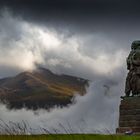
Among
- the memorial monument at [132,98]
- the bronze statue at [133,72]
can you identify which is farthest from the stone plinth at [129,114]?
the bronze statue at [133,72]

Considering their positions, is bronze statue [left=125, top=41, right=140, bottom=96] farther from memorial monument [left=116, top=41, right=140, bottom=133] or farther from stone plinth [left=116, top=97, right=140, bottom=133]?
stone plinth [left=116, top=97, right=140, bottom=133]

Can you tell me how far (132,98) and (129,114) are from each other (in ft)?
3.61

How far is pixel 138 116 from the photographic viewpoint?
32.0 meters

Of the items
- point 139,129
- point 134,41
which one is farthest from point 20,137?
point 134,41

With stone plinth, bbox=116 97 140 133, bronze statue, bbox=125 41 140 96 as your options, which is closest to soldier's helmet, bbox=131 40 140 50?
bronze statue, bbox=125 41 140 96

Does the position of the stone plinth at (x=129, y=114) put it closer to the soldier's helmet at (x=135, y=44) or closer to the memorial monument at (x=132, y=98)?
the memorial monument at (x=132, y=98)

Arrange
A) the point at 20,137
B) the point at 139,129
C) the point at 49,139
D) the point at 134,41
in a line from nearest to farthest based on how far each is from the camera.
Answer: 1. the point at 20,137
2. the point at 49,139
3. the point at 139,129
4. the point at 134,41

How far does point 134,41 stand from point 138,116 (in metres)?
5.26

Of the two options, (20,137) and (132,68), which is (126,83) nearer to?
(132,68)

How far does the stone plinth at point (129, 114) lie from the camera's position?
3183 cm

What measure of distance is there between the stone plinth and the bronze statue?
0.87 metres

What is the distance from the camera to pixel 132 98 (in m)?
32.4

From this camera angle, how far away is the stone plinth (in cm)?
3183

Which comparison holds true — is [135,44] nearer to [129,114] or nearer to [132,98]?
[132,98]
